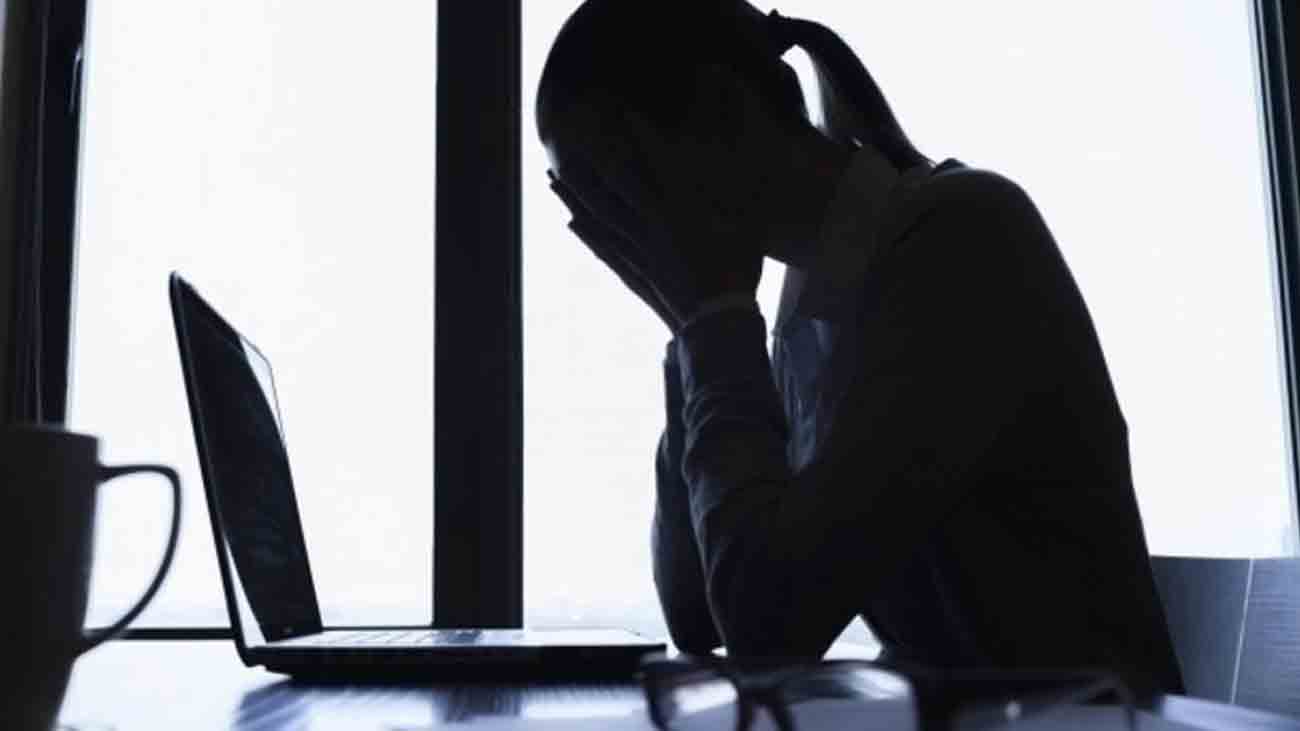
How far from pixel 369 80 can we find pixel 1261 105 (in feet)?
4.92

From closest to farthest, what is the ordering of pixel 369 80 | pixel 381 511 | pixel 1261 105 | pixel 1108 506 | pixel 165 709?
1. pixel 165 709
2. pixel 1108 506
3. pixel 381 511
4. pixel 369 80
5. pixel 1261 105

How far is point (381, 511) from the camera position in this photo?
180 centimetres

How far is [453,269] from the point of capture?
1836 mm

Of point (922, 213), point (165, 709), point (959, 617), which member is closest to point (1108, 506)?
point (959, 617)

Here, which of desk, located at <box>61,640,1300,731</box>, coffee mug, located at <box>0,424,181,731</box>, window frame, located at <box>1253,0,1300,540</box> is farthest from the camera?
window frame, located at <box>1253,0,1300,540</box>

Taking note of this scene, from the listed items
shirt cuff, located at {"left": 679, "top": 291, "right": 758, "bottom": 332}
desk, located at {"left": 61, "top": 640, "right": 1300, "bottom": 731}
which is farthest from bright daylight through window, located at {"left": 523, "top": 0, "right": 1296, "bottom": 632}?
desk, located at {"left": 61, "top": 640, "right": 1300, "bottom": 731}

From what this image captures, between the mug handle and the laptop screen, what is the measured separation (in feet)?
1.03

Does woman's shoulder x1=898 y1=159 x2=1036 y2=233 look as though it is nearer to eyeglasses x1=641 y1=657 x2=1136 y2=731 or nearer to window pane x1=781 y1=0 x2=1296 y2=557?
→ eyeglasses x1=641 y1=657 x2=1136 y2=731

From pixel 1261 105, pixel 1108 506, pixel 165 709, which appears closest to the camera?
pixel 165 709

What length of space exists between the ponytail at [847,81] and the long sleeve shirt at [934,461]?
0.20 ft

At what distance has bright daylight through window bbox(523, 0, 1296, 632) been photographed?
181 centimetres

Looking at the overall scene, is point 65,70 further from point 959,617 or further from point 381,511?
point 959,617

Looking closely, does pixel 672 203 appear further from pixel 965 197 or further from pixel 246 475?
pixel 246 475

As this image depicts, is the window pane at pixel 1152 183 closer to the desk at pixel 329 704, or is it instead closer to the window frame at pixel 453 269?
the window frame at pixel 453 269
